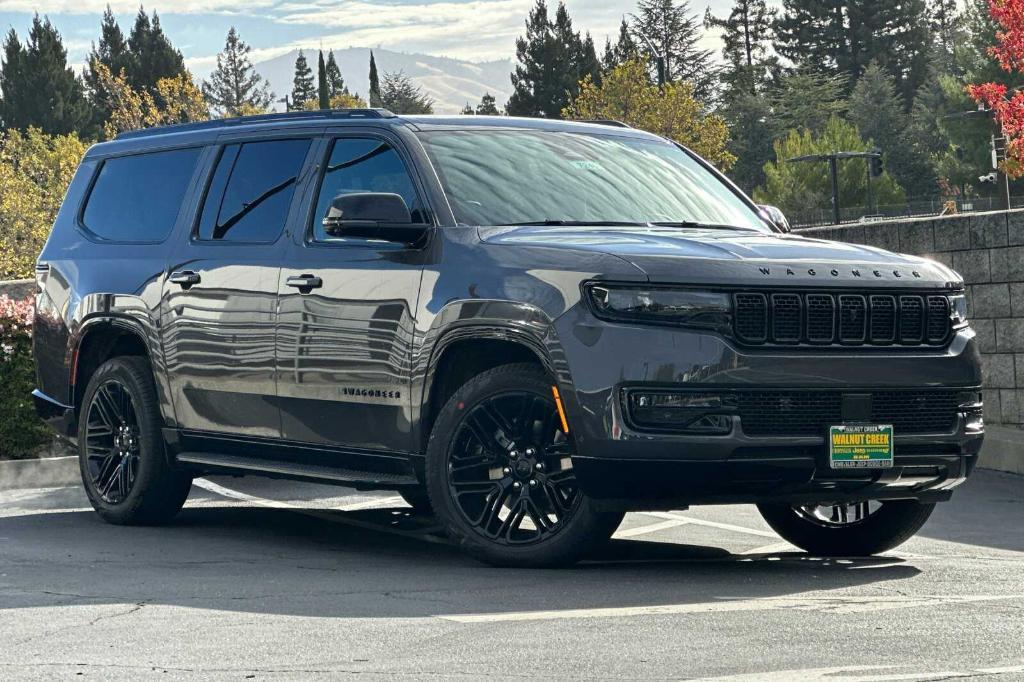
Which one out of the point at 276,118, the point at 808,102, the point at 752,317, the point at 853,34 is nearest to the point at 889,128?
the point at 808,102

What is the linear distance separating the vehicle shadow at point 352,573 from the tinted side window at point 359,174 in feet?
5.23

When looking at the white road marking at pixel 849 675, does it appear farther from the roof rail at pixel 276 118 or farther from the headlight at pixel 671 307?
the roof rail at pixel 276 118

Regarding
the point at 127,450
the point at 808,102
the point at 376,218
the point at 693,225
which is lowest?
the point at 127,450

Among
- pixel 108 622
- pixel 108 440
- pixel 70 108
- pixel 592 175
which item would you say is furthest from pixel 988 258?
pixel 70 108

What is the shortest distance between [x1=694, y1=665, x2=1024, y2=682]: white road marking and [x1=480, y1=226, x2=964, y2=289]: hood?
2.10 meters

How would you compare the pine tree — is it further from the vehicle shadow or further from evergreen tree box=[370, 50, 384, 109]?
the vehicle shadow

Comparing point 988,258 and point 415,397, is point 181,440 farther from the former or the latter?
point 988,258

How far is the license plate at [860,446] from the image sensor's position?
7523 millimetres

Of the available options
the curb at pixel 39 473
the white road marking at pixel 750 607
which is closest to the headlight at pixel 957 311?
the white road marking at pixel 750 607

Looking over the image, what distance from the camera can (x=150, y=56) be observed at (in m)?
120

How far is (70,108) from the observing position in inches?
4208

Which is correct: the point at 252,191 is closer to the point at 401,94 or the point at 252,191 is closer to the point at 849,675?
the point at 849,675

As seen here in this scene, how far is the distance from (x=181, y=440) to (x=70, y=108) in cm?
10078

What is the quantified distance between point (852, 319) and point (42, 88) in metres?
104
